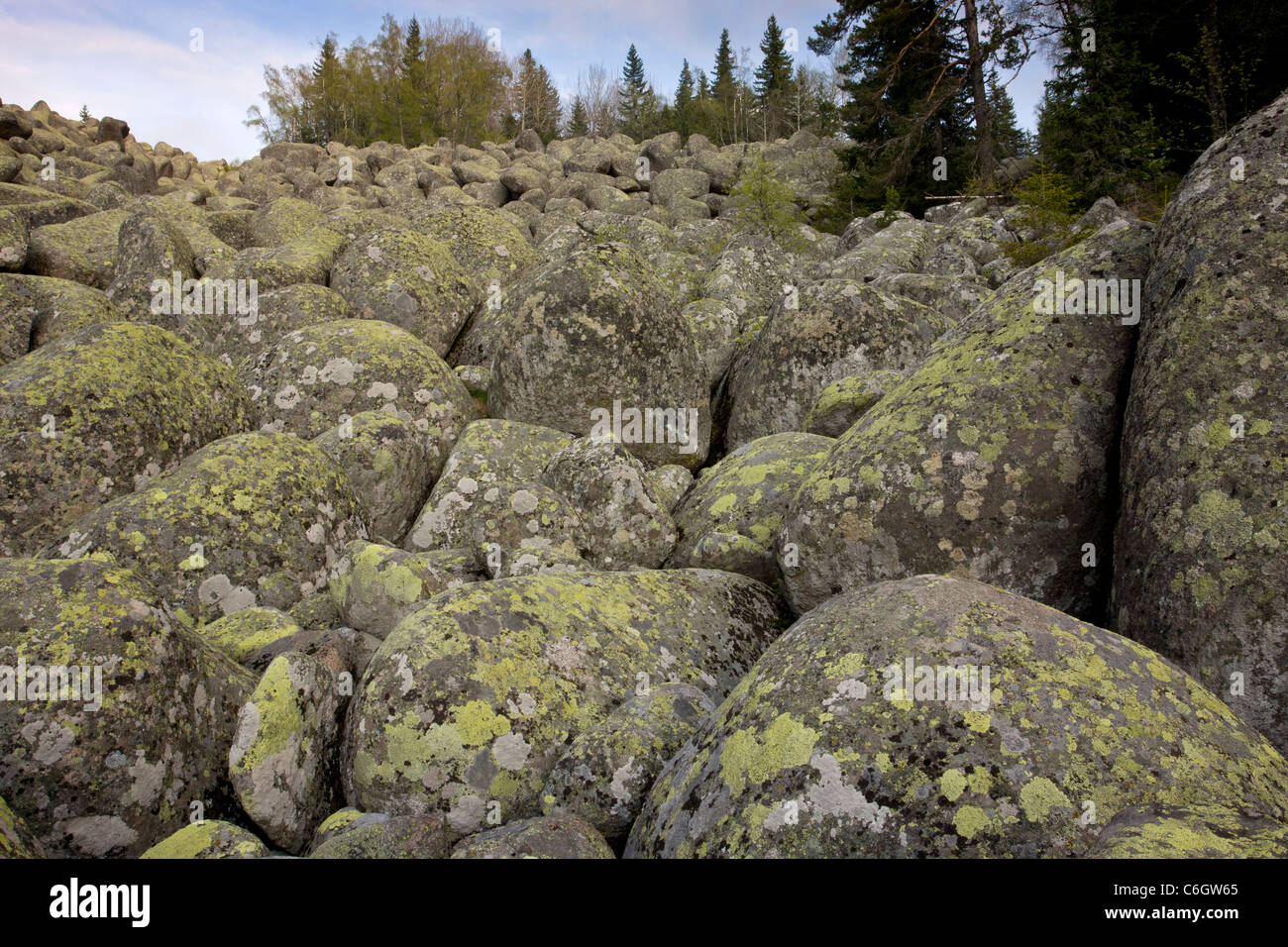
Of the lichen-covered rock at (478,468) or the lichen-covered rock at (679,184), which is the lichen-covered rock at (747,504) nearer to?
the lichen-covered rock at (478,468)

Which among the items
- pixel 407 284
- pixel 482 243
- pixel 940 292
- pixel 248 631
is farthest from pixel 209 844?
pixel 482 243

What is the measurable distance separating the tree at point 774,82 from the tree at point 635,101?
39.3 ft

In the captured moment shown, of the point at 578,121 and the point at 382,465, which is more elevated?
the point at 578,121

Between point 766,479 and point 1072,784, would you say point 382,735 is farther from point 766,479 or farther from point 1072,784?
point 766,479

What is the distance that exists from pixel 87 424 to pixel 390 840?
633 cm

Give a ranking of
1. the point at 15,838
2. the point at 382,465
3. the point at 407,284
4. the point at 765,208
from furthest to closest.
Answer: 1. the point at 765,208
2. the point at 407,284
3. the point at 382,465
4. the point at 15,838

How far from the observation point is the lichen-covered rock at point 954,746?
10.5ft

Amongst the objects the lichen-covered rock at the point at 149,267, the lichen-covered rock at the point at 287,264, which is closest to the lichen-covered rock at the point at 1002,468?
the lichen-covered rock at the point at 287,264

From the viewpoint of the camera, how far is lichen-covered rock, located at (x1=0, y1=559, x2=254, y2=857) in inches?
171

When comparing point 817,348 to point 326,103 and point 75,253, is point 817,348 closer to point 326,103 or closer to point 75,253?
point 75,253

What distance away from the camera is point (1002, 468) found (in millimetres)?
5734
